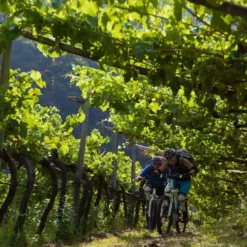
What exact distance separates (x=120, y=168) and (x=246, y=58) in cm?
2257

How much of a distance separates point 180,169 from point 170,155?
1.77ft

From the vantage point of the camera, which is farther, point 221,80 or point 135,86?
point 135,86

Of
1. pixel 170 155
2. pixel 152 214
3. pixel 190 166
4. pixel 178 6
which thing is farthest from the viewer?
pixel 152 214

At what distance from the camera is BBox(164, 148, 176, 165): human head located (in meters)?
11.3

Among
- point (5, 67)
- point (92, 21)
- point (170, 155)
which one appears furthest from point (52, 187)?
point (92, 21)

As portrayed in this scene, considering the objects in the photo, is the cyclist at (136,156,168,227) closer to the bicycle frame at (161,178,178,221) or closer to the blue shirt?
the blue shirt

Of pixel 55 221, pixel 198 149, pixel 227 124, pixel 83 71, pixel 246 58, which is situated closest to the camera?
pixel 246 58

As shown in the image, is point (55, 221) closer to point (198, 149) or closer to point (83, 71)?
point (83, 71)

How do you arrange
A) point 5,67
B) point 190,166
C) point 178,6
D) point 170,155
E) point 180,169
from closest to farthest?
point 178,6 → point 5,67 → point 170,155 → point 190,166 → point 180,169

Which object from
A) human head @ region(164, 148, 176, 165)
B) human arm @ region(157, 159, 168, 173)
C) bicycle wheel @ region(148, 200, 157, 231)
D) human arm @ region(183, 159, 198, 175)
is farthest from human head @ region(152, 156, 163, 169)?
human arm @ region(183, 159, 198, 175)

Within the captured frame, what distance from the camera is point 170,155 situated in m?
11.4

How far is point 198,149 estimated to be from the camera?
60.0 feet

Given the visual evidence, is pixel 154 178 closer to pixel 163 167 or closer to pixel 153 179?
pixel 153 179

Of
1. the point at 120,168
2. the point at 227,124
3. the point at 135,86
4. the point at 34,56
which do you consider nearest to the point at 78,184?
the point at 227,124
